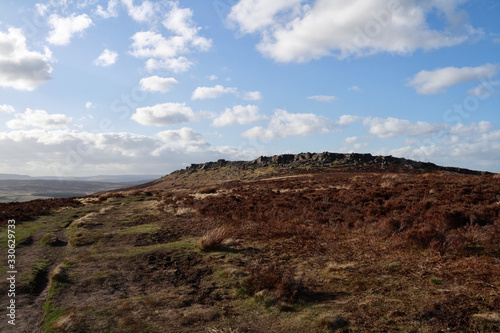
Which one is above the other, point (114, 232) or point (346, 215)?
point (346, 215)

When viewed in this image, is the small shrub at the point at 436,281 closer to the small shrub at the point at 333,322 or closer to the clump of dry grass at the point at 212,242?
the small shrub at the point at 333,322

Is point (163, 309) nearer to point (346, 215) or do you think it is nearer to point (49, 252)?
point (49, 252)

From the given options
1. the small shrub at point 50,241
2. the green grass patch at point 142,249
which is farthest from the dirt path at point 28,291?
the green grass patch at point 142,249

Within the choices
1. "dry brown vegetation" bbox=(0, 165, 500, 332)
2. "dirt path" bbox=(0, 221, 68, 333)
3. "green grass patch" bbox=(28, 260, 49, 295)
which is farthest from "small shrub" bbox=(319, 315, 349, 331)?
"green grass patch" bbox=(28, 260, 49, 295)

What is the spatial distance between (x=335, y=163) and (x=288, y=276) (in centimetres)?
7275

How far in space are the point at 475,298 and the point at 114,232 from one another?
15238 mm

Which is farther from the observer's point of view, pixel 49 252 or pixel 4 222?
pixel 4 222

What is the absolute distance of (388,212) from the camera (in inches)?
561

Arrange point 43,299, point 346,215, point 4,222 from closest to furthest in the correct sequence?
point 43,299, point 346,215, point 4,222

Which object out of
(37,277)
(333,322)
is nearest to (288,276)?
(333,322)

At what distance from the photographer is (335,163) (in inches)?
2995

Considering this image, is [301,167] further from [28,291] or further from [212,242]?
[28,291]

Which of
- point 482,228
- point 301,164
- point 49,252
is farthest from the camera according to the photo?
point 301,164

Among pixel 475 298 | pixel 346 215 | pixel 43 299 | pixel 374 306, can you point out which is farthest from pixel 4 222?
pixel 475 298
